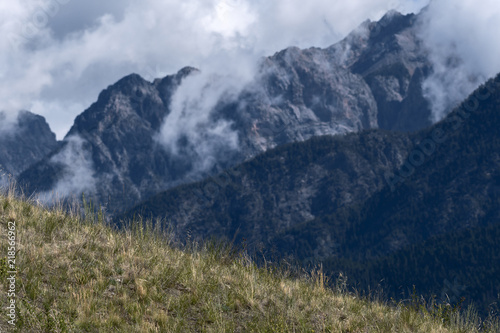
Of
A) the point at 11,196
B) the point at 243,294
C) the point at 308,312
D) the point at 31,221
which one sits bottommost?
the point at 308,312

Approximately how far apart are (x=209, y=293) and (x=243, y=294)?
63 centimetres

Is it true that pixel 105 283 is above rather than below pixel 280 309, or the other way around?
above

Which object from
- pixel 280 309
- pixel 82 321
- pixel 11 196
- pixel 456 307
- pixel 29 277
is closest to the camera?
pixel 82 321

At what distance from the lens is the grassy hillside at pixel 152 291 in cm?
805

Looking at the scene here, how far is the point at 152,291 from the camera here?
29.4 ft

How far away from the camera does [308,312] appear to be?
9289mm

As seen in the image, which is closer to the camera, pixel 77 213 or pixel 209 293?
pixel 209 293

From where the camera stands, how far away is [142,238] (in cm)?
1109

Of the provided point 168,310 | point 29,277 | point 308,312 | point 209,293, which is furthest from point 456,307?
point 29,277

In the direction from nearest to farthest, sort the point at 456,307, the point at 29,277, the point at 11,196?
the point at 29,277, the point at 456,307, the point at 11,196

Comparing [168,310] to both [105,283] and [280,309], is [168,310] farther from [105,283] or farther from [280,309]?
[280,309]

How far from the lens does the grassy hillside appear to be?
26.4 ft

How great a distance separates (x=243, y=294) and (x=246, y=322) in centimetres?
83

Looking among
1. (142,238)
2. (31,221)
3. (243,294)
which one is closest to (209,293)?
(243,294)
